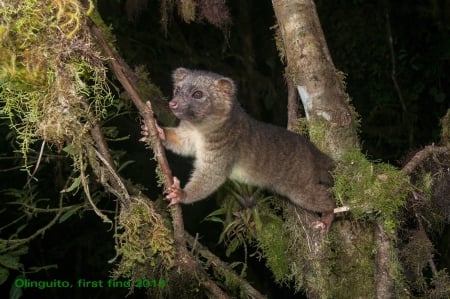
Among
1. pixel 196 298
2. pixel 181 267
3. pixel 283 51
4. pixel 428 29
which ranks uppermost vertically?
pixel 428 29

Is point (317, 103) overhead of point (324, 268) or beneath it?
overhead

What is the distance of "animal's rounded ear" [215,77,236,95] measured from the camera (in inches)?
161

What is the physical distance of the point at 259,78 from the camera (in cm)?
676

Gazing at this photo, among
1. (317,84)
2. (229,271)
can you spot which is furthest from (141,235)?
(317,84)

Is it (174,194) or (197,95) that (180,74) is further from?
(174,194)

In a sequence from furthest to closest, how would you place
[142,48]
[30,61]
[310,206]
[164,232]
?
[142,48] → [310,206] → [164,232] → [30,61]

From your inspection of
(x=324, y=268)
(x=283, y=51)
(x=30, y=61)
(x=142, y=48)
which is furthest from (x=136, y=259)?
(x=142, y=48)

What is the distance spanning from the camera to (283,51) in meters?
4.38

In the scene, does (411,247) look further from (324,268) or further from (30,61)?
(30,61)

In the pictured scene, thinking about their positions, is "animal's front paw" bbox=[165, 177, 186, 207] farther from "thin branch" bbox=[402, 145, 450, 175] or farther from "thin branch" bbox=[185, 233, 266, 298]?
"thin branch" bbox=[402, 145, 450, 175]

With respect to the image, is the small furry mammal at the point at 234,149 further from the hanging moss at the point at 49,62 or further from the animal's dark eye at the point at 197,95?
the hanging moss at the point at 49,62

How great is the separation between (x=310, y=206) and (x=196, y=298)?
121cm

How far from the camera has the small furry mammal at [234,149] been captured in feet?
13.2

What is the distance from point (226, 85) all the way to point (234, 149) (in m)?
0.49
